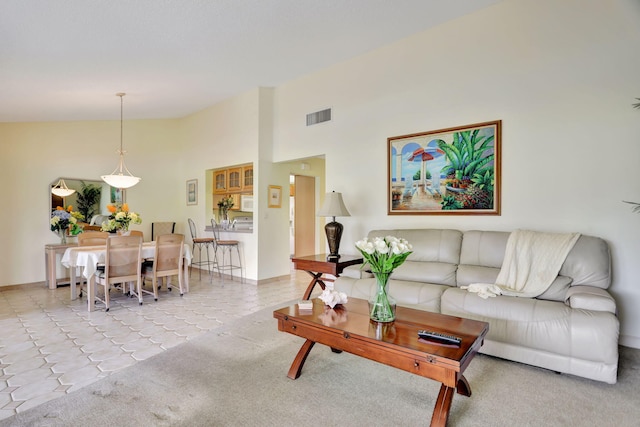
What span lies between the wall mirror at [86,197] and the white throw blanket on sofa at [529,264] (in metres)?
6.01

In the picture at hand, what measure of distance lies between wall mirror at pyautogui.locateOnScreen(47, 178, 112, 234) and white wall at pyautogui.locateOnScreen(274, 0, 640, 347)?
4695mm

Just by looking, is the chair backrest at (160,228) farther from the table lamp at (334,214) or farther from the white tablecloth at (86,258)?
the table lamp at (334,214)

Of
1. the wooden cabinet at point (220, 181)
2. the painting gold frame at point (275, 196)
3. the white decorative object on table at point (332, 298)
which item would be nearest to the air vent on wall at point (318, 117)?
the painting gold frame at point (275, 196)

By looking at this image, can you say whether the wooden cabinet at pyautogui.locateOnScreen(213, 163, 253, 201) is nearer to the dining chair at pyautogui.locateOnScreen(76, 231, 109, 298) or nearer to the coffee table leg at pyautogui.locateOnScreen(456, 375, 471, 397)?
the dining chair at pyautogui.locateOnScreen(76, 231, 109, 298)

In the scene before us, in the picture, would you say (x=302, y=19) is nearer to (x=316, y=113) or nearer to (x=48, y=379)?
(x=316, y=113)

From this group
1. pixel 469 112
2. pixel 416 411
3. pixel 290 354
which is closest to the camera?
pixel 416 411

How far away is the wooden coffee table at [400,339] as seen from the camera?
162 cm

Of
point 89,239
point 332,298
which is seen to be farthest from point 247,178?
point 332,298

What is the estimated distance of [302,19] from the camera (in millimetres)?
3406

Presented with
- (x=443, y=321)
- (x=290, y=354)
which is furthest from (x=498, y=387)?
(x=290, y=354)

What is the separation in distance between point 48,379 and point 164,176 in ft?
16.7

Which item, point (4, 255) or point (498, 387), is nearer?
point (498, 387)

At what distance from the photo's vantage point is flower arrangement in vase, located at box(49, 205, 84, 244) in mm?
5039

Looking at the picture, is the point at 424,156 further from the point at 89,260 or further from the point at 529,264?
the point at 89,260
